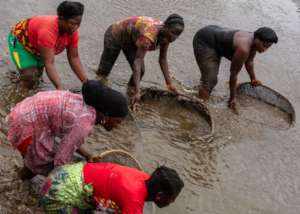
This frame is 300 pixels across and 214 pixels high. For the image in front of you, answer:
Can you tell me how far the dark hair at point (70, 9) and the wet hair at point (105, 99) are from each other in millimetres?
1392

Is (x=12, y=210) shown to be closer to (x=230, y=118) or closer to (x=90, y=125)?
(x=90, y=125)

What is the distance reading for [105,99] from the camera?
2.93m

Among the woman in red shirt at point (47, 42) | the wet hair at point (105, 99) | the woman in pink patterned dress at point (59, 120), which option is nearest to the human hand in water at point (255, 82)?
the woman in red shirt at point (47, 42)

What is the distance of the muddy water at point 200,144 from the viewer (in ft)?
14.7

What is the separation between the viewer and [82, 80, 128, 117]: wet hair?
9.62 ft

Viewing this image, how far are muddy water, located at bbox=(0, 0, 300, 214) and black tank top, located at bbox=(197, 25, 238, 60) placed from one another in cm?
71

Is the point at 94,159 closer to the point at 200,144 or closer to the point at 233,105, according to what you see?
the point at 200,144

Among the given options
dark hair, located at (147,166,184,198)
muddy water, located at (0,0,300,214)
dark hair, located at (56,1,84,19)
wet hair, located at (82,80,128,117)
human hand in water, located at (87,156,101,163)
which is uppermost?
dark hair, located at (56,1,84,19)

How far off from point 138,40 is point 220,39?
1462 millimetres

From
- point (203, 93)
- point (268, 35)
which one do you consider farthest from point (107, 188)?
point (203, 93)

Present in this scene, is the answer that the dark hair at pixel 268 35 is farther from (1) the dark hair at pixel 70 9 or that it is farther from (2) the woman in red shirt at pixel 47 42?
(1) the dark hair at pixel 70 9

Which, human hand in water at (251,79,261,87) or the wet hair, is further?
human hand in water at (251,79,261,87)

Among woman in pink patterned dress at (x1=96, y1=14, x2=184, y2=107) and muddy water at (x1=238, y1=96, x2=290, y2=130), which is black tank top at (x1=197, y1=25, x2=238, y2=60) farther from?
woman in pink patterned dress at (x1=96, y1=14, x2=184, y2=107)

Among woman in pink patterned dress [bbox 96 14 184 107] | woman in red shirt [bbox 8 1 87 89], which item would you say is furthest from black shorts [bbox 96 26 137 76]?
woman in red shirt [bbox 8 1 87 89]
